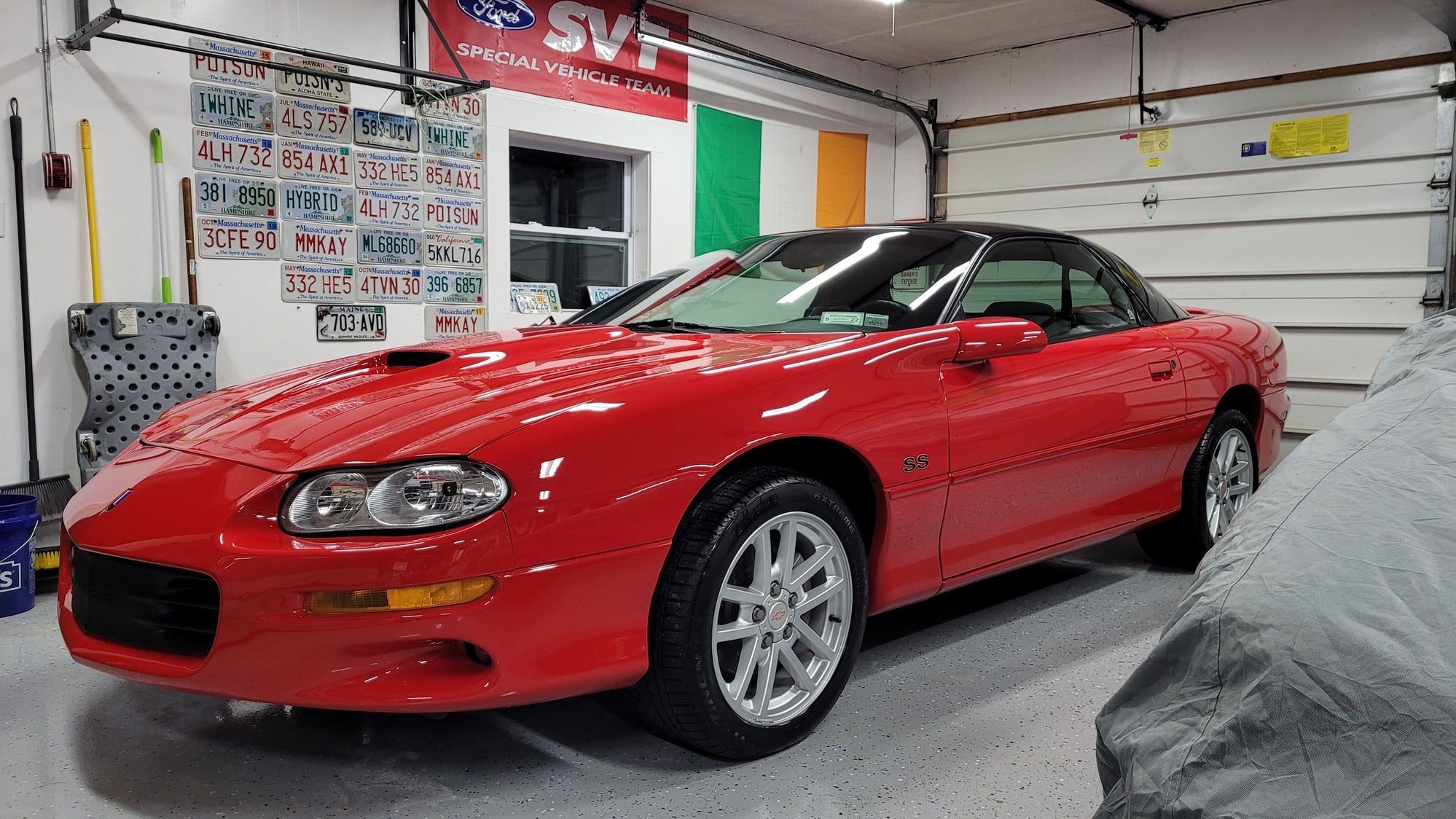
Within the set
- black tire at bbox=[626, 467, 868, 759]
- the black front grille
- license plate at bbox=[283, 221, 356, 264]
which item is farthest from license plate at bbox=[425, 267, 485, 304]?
black tire at bbox=[626, 467, 868, 759]

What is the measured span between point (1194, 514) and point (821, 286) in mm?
1625

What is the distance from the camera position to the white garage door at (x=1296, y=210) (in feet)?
19.5

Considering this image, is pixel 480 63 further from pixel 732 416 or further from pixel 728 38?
pixel 732 416

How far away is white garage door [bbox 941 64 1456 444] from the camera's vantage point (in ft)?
19.5

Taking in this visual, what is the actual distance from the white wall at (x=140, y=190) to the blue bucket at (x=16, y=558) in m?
1.06

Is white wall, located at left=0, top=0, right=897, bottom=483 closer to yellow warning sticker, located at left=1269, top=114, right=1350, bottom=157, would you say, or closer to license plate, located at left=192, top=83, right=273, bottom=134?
license plate, located at left=192, top=83, right=273, bottom=134

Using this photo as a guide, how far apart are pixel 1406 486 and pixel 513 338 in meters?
1.93

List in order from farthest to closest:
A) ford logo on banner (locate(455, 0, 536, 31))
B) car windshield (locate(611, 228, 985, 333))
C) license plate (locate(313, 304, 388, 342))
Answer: ford logo on banner (locate(455, 0, 536, 31)) → license plate (locate(313, 304, 388, 342)) → car windshield (locate(611, 228, 985, 333))

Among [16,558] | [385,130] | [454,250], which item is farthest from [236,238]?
[16,558]

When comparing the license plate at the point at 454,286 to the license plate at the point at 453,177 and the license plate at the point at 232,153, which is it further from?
the license plate at the point at 232,153

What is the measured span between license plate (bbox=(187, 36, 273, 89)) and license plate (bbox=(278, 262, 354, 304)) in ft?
2.79

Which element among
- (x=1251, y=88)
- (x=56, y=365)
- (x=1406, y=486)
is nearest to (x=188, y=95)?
(x=56, y=365)

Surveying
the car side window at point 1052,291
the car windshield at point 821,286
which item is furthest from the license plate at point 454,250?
the car side window at point 1052,291

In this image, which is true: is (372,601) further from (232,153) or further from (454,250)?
(454,250)
